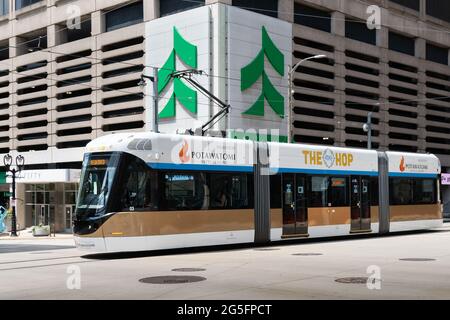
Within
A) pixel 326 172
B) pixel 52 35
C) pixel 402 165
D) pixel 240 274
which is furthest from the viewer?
pixel 52 35

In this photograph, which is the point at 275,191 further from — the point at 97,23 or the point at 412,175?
the point at 97,23

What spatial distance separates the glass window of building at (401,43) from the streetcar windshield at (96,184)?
39239 millimetres

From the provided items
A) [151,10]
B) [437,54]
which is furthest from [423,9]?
[151,10]

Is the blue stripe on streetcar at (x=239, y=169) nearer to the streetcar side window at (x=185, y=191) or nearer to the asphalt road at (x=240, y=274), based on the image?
the streetcar side window at (x=185, y=191)

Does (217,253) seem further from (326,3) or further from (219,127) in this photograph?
(326,3)

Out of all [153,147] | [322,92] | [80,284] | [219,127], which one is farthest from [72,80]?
[80,284]

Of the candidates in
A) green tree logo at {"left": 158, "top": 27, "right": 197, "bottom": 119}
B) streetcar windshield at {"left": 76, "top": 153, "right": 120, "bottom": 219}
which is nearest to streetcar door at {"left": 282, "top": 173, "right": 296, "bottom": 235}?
streetcar windshield at {"left": 76, "top": 153, "right": 120, "bottom": 219}

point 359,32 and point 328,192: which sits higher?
point 359,32

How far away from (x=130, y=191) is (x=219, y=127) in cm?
2017

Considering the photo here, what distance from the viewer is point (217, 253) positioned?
59.9ft

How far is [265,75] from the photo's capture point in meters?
39.4

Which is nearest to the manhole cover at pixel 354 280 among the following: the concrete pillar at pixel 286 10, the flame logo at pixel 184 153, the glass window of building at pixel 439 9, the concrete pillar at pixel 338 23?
the flame logo at pixel 184 153

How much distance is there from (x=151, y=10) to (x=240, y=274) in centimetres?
3077

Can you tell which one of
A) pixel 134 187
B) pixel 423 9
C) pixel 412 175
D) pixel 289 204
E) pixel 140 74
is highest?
pixel 423 9
